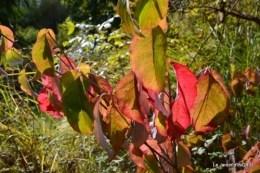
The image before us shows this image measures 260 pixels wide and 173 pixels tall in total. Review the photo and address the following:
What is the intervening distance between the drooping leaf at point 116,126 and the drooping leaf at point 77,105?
0.03 m

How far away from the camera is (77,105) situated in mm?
641

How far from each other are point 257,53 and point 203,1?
1.57ft

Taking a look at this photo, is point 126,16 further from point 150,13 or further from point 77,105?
point 77,105

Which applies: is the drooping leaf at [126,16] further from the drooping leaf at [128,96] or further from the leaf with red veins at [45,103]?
the leaf with red veins at [45,103]

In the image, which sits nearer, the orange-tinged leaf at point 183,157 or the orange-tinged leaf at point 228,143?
the orange-tinged leaf at point 183,157

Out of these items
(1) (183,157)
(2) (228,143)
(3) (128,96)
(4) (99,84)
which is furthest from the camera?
(2) (228,143)

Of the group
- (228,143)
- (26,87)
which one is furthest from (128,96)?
(228,143)

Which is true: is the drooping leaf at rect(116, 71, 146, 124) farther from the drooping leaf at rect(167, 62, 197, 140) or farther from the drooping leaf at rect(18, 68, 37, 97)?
the drooping leaf at rect(18, 68, 37, 97)

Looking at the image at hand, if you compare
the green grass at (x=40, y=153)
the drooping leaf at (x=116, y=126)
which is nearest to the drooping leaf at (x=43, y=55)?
the drooping leaf at (x=116, y=126)

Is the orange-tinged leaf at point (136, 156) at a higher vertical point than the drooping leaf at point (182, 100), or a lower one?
lower

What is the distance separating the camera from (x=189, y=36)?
126 inches

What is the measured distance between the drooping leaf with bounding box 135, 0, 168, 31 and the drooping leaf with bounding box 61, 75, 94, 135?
176mm

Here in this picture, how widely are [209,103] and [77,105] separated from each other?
0.61 ft

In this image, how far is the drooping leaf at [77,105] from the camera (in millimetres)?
637
